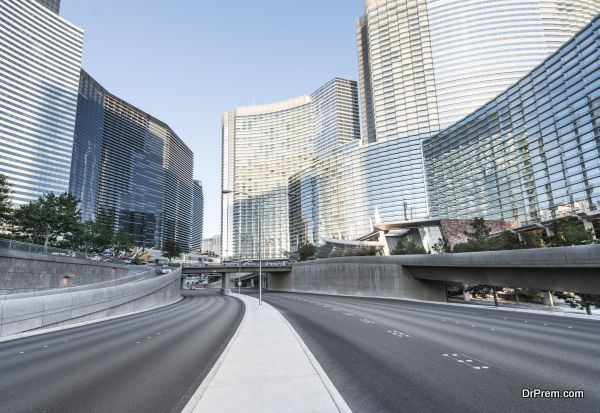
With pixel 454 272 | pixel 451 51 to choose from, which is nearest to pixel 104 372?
pixel 454 272

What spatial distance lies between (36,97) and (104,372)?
197804 mm

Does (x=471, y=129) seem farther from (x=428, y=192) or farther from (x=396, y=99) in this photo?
(x=396, y=99)

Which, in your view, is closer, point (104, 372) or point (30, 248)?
point (104, 372)

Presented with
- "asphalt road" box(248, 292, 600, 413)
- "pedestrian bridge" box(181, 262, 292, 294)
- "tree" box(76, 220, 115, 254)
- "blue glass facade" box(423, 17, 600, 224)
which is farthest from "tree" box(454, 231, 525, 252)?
"tree" box(76, 220, 115, 254)

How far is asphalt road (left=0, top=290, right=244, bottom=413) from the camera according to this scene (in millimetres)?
5508

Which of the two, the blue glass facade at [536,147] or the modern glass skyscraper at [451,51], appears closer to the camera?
the blue glass facade at [536,147]

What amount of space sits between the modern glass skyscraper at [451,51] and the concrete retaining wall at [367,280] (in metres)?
A: 90.5

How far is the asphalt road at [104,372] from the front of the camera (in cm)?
551

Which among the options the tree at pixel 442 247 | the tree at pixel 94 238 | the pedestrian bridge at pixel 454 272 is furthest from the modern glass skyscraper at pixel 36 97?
the tree at pixel 442 247

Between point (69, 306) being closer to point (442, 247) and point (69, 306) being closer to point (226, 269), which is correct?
point (226, 269)

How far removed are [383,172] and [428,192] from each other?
19348mm

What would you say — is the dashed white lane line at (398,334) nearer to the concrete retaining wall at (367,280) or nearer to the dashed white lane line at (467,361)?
the dashed white lane line at (467,361)

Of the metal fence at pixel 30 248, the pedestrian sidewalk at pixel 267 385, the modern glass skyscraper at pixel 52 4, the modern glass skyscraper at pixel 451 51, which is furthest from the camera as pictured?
the modern glass skyscraper at pixel 52 4

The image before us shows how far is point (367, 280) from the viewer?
1812 inches
